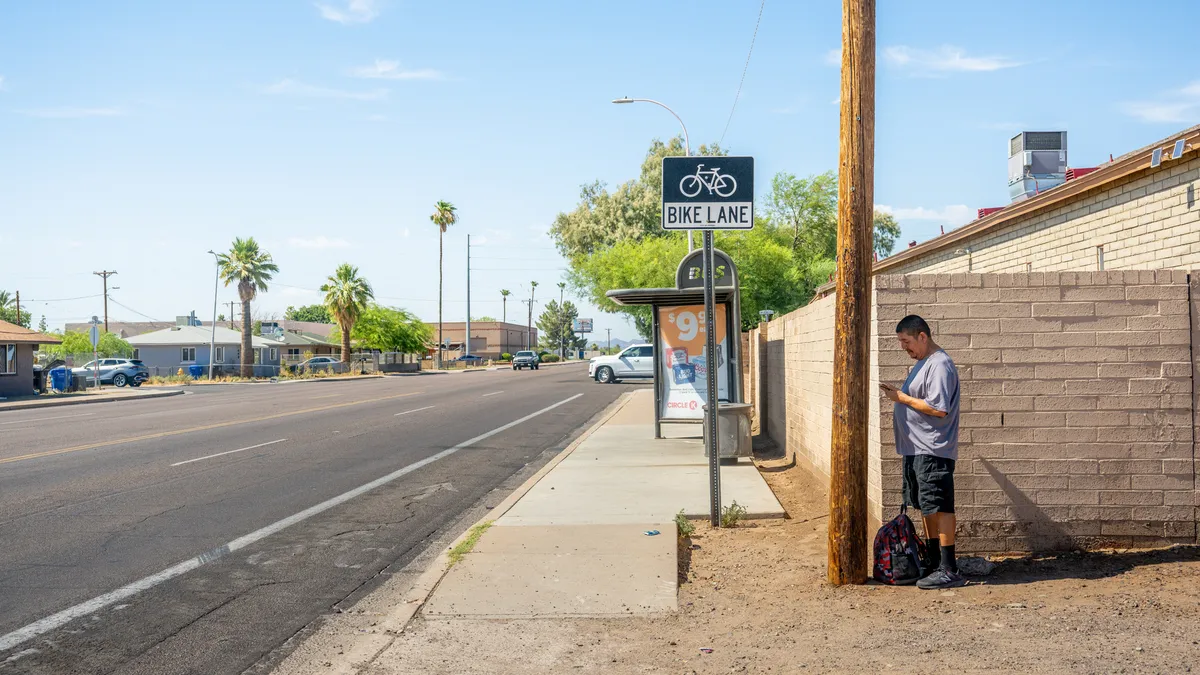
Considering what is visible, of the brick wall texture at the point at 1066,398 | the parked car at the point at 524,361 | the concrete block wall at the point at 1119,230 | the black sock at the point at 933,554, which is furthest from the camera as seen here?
the parked car at the point at 524,361

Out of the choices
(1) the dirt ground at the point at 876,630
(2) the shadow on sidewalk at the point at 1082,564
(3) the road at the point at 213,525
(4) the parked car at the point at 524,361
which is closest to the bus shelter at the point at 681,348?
(3) the road at the point at 213,525

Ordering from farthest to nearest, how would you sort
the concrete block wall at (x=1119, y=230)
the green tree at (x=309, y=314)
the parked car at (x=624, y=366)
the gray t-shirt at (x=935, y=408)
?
the green tree at (x=309, y=314), the parked car at (x=624, y=366), the concrete block wall at (x=1119, y=230), the gray t-shirt at (x=935, y=408)

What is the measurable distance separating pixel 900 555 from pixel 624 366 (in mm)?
37467

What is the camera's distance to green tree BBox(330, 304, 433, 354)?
81.5 metres

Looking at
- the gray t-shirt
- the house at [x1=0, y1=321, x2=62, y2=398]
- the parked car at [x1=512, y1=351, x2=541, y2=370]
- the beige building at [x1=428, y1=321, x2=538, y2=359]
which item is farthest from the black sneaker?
the beige building at [x1=428, y1=321, x2=538, y2=359]

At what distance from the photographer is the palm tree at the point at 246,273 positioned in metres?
65.4

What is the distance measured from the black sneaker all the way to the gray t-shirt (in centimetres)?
76

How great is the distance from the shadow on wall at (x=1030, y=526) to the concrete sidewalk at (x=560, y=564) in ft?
7.95

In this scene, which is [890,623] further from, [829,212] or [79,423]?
[829,212]

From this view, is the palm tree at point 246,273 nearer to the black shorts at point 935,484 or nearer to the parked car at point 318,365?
the parked car at point 318,365

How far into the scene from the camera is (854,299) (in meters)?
6.42

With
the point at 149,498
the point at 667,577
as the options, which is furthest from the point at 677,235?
the point at 667,577

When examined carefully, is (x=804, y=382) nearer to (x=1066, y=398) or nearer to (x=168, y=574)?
(x=1066, y=398)

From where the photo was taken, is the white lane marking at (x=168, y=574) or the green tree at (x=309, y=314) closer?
the white lane marking at (x=168, y=574)
